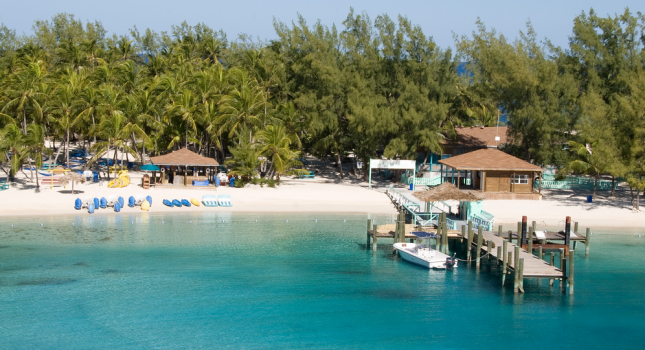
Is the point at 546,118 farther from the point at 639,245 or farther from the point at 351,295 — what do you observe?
the point at 351,295

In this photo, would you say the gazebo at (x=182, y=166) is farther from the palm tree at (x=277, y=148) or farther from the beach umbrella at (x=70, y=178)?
the beach umbrella at (x=70, y=178)

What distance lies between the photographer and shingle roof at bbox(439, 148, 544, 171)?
4406cm

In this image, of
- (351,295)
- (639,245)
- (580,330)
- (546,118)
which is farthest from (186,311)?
(546,118)

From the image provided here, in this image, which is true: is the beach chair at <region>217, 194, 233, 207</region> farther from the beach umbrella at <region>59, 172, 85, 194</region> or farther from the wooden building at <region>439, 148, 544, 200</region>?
the wooden building at <region>439, 148, 544, 200</region>

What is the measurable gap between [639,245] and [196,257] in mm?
23322

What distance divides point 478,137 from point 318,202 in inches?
832

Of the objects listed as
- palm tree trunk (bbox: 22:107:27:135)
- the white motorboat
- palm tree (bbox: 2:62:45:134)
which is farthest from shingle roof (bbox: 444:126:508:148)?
palm tree trunk (bbox: 22:107:27:135)

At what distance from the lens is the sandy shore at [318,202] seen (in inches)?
1511

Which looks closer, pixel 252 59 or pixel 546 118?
pixel 546 118

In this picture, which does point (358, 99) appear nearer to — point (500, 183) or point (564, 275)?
point (500, 183)

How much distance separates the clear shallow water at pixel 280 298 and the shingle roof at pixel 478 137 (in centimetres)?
2482

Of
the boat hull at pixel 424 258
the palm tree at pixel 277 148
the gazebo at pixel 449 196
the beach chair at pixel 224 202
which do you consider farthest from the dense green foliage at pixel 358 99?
the boat hull at pixel 424 258

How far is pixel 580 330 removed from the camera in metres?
19.2

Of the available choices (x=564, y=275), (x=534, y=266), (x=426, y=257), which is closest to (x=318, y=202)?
(x=426, y=257)
